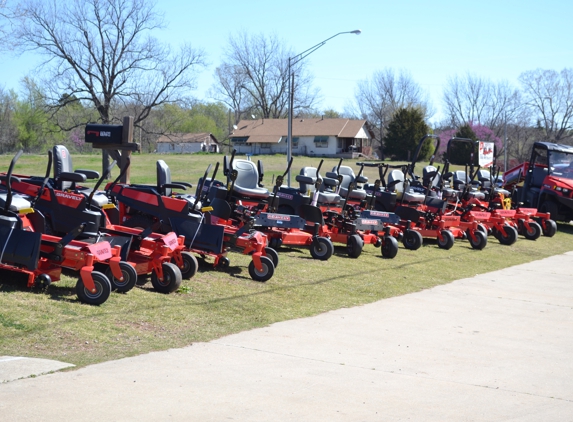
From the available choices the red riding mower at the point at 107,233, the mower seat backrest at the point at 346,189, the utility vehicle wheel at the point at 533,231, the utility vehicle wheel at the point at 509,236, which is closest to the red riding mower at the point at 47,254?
the red riding mower at the point at 107,233

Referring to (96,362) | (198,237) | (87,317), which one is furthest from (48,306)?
(198,237)

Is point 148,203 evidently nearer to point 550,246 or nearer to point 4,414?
point 4,414

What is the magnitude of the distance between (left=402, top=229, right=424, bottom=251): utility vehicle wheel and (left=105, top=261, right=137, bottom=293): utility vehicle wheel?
28.8 feet

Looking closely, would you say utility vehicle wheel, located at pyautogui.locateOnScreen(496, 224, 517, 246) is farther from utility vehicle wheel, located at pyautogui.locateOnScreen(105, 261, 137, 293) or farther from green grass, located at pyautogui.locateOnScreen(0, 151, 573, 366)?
utility vehicle wheel, located at pyautogui.locateOnScreen(105, 261, 137, 293)

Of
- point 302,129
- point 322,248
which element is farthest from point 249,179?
point 302,129

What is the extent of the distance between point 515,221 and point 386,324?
43.8 feet

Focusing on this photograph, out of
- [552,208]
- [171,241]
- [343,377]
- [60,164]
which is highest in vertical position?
[60,164]

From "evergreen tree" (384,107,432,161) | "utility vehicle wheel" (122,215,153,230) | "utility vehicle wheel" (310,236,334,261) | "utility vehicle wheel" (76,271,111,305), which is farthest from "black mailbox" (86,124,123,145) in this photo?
"evergreen tree" (384,107,432,161)

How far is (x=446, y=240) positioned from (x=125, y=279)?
33.0 feet

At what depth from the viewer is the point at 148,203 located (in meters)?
11.2

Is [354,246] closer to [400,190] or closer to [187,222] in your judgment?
[400,190]

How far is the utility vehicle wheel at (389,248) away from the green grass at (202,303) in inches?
10.5

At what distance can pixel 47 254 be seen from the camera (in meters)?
8.54

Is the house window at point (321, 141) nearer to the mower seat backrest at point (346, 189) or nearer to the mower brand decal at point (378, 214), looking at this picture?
the mower seat backrest at point (346, 189)
